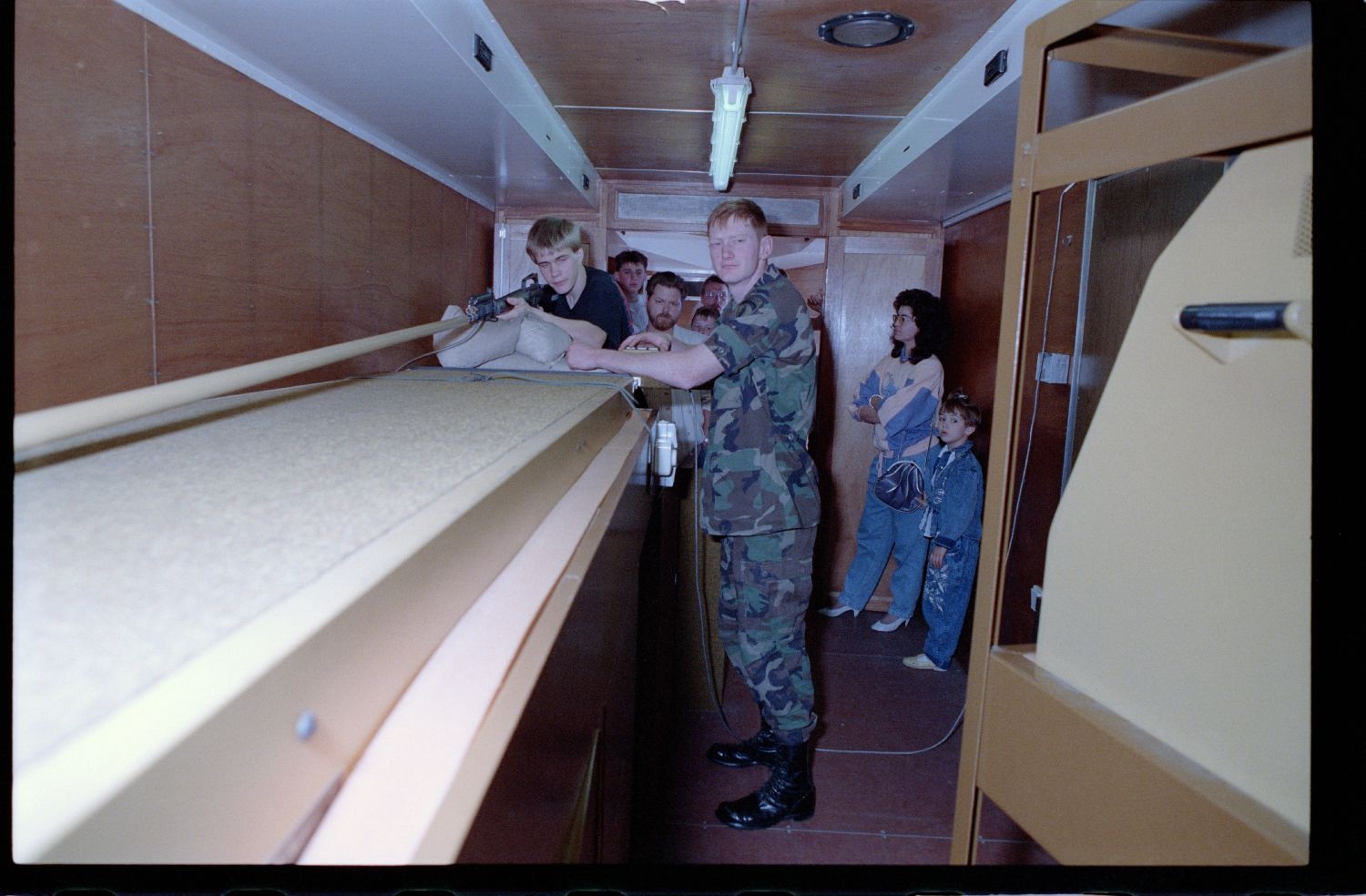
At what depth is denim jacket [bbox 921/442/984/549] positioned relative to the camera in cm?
286

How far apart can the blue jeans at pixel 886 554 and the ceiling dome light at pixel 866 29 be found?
1.92 m

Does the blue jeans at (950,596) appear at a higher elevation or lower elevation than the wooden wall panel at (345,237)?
lower

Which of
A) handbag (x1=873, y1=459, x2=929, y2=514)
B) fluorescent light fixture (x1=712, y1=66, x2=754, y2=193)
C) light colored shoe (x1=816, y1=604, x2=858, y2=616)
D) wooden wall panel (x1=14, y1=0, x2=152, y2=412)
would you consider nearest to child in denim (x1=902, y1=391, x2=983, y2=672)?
handbag (x1=873, y1=459, x2=929, y2=514)

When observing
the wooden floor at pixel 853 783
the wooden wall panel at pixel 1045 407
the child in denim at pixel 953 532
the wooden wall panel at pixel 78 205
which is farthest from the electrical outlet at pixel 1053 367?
the wooden wall panel at pixel 78 205

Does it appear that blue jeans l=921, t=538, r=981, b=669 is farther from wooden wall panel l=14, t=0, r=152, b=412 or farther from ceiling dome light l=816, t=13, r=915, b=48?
wooden wall panel l=14, t=0, r=152, b=412

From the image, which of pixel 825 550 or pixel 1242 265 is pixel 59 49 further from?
pixel 825 550

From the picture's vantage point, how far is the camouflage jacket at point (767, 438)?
6.27 feet

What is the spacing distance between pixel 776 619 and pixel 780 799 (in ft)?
1.45

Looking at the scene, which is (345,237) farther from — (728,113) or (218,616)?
(218,616)

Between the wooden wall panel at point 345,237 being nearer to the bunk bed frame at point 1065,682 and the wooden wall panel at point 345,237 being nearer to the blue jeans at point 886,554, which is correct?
the bunk bed frame at point 1065,682

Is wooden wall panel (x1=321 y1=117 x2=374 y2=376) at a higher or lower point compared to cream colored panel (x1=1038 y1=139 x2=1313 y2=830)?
higher

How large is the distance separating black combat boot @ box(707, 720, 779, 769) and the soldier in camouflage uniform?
A: 3 cm

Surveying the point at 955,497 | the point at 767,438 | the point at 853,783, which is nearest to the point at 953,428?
the point at 955,497

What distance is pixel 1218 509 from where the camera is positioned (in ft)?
2.64
